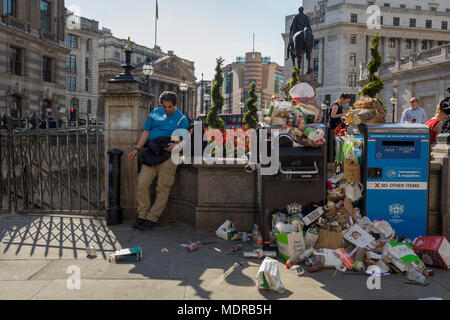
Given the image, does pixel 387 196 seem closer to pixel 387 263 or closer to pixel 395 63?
pixel 387 263

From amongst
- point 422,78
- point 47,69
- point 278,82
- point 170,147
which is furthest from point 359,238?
point 278,82

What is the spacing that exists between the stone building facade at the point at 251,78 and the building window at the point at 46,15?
75.1m

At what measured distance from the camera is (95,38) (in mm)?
64750

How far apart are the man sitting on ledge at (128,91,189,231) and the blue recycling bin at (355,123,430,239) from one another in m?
2.80

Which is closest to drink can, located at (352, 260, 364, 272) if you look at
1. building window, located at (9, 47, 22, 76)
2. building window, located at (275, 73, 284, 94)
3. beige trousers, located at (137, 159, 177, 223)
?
beige trousers, located at (137, 159, 177, 223)

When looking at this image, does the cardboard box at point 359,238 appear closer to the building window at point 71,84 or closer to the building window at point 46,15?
the building window at point 46,15

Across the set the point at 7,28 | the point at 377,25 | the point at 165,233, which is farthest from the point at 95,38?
the point at 165,233

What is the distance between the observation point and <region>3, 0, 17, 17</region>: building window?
2855cm

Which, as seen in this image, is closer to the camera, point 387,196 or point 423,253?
point 423,253

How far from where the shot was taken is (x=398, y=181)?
210 inches

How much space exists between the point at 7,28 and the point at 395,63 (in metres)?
33.5

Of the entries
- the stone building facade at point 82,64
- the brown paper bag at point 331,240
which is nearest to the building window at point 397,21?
the stone building facade at point 82,64

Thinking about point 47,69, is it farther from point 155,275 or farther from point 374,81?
point 155,275

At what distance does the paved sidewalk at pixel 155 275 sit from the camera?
3.74 m
